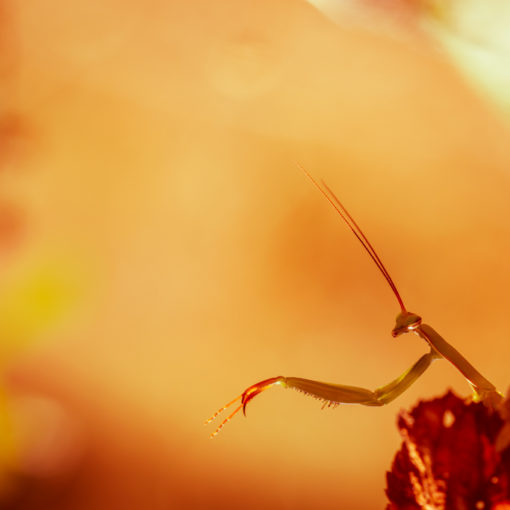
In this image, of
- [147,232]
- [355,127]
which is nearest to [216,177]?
[147,232]

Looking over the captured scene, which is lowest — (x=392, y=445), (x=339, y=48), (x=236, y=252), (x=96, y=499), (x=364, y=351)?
(x=96, y=499)

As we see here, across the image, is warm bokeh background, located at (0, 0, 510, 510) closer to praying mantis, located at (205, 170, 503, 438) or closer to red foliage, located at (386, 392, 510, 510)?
praying mantis, located at (205, 170, 503, 438)

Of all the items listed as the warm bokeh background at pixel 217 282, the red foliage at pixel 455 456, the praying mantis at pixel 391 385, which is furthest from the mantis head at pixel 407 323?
the warm bokeh background at pixel 217 282

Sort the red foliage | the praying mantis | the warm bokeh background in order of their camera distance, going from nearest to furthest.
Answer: the red foliage
the praying mantis
the warm bokeh background

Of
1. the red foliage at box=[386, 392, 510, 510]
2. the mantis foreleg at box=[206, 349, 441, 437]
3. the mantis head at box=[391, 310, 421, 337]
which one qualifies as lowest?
the red foliage at box=[386, 392, 510, 510]

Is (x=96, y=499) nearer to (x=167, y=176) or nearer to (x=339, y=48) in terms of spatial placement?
(x=167, y=176)

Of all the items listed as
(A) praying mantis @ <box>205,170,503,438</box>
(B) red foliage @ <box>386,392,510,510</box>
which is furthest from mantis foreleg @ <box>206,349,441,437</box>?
(B) red foliage @ <box>386,392,510,510</box>

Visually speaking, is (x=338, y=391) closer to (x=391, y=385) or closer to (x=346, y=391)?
(x=346, y=391)

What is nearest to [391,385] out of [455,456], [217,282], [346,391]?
[346,391]
